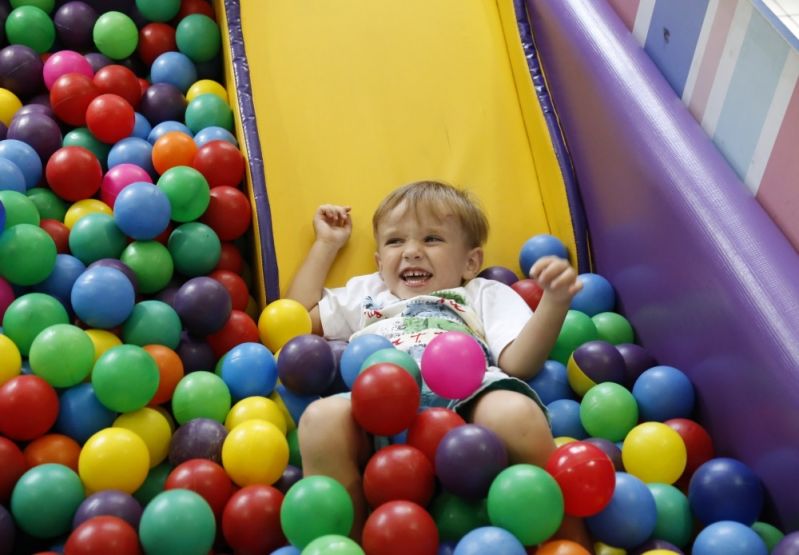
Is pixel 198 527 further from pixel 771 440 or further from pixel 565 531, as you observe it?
pixel 771 440

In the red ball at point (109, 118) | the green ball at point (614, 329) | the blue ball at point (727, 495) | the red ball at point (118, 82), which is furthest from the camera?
the red ball at point (118, 82)

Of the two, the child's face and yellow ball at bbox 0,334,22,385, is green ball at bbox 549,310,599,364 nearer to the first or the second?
the child's face

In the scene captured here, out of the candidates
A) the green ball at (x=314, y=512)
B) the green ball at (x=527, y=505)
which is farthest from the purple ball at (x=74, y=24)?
the green ball at (x=527, y=505)

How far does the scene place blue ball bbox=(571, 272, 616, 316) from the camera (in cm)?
187

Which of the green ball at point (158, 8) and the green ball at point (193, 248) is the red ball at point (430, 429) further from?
the green ball at point (158, 8)

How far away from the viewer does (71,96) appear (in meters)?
2.04

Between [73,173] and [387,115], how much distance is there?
70 centimetres

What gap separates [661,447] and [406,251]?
594mm

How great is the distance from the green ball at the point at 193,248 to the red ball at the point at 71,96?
43 centimetres

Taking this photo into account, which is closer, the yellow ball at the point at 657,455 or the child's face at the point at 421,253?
the yellow ball at the point at 657,455

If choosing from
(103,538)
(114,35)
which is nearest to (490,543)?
(103,538)

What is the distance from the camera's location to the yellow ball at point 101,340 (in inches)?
62.0

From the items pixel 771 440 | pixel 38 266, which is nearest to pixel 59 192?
pixel 38 266

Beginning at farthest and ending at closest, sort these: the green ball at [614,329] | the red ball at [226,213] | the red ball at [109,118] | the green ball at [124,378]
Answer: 1. the red ball at [109,118]
2. the red ball at [226,213]
3. the green ball at [614,329]
4. the green ball at [124,378]
